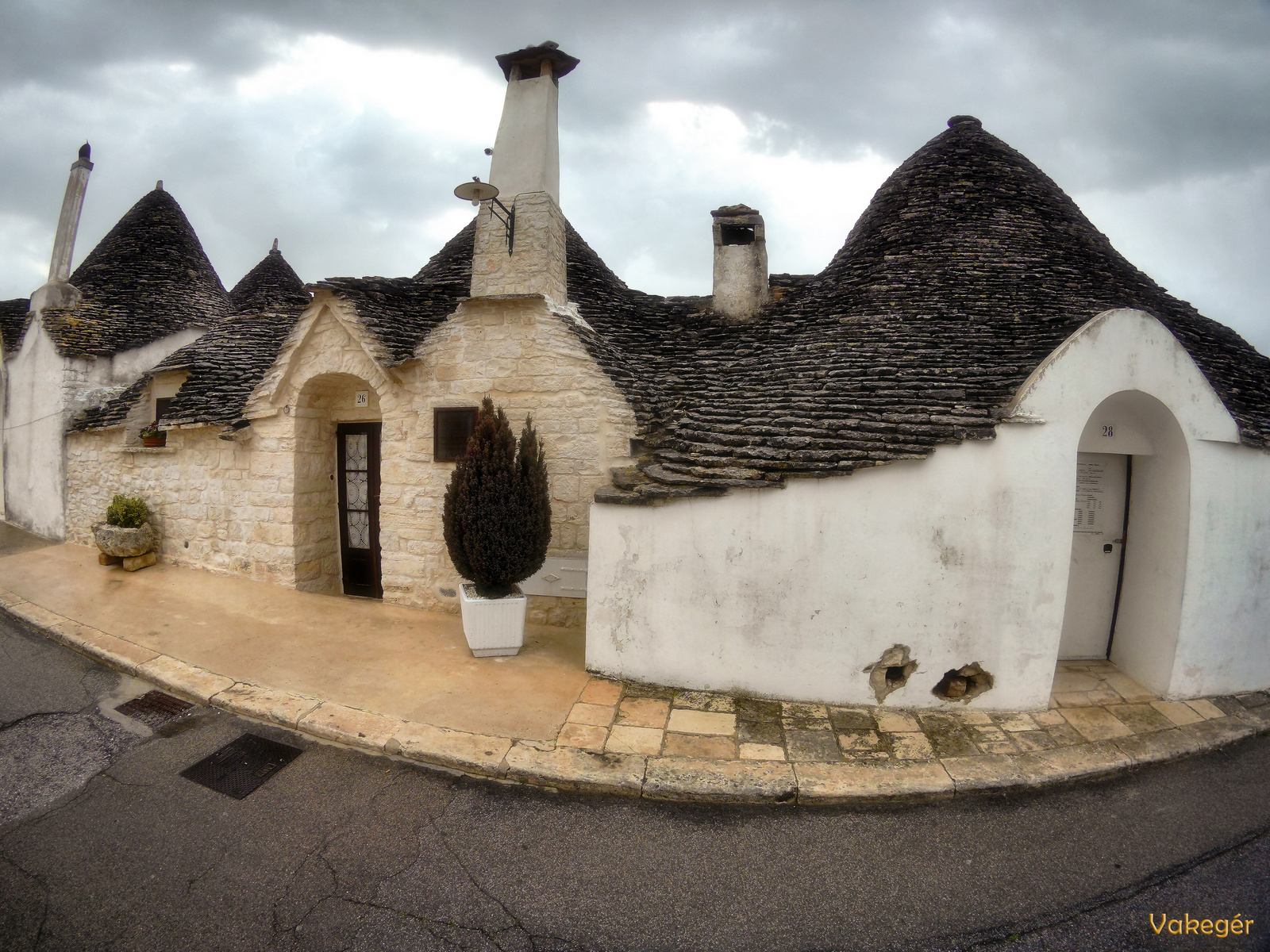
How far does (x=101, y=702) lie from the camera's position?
4.44 metres

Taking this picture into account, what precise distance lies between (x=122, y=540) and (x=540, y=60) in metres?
8.44

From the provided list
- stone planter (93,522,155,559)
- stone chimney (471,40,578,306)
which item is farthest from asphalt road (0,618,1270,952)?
stone chimney (471,40,578,306)

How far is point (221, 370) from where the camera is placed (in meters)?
9.10

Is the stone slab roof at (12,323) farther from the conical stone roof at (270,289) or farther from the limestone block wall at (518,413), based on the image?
the limestone block wall at (518,413)

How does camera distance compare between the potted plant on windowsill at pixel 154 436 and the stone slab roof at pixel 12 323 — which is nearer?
the potted plant on windowsill at pixel 154 436

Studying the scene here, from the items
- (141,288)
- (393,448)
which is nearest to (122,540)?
(393,448)

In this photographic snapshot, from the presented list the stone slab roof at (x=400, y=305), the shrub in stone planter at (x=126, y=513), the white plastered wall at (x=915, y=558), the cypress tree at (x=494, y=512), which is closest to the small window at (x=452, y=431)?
the stone slab roof at (x=400, y=305)

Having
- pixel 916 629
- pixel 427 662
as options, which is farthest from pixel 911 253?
pixel 427 662

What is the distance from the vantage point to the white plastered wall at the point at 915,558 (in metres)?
4.29

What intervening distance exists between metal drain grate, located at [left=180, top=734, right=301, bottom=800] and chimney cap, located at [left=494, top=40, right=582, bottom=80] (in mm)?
7482

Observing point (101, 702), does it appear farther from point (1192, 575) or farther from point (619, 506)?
point (1192, 575)

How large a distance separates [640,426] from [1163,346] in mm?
4581

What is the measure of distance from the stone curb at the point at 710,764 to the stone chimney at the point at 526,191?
Result: 4522 millimetres

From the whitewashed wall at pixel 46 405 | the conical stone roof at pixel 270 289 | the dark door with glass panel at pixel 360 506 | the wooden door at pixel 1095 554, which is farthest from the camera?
the conical stone roof at pixel 270 289
